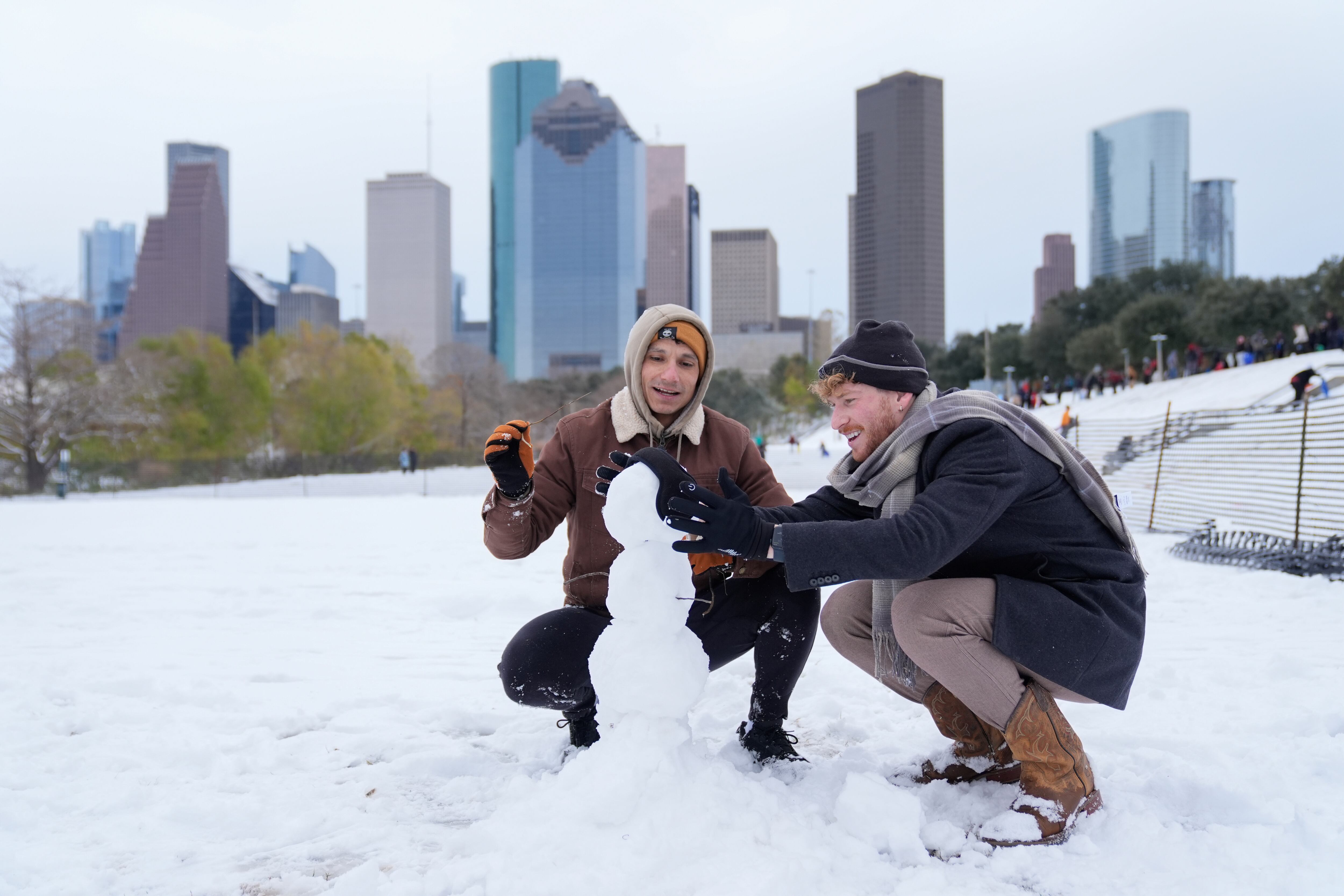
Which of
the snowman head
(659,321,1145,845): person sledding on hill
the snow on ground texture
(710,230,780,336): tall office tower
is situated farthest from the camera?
(710,230,780,336): tall office tower

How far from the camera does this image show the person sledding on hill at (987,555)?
179 cm

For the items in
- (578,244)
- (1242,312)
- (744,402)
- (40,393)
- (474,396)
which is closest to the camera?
(40,393)

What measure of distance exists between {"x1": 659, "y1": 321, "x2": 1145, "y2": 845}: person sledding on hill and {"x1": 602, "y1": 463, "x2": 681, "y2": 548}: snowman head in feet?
0.26

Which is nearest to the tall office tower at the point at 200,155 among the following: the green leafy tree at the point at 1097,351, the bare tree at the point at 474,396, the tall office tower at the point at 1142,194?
the bare tree at the point at 474,396

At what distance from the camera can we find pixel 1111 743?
7.97ft

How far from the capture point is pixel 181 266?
12700cm

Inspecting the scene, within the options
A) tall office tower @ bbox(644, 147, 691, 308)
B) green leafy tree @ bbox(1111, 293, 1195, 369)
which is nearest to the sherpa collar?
green leafy tree @ bbox(1111, 293, 1195, 369)

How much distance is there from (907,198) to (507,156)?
64.2m

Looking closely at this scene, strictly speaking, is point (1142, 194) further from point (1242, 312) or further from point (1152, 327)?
point (1242, 312)

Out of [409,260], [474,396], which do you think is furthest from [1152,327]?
[409,260]

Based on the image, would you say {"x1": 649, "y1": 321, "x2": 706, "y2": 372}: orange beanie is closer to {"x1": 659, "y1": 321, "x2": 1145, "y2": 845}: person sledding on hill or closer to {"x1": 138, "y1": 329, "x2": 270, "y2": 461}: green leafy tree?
{"x1": 659, "y1": 321, "x2": 1145, "y2": 845}: person sledding on hill

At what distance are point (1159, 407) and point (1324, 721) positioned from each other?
28.7m

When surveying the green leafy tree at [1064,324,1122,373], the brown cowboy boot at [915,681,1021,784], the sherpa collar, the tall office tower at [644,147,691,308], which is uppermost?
the tall office tower at [644,147,691,308]

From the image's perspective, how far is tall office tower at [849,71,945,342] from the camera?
118812mm
